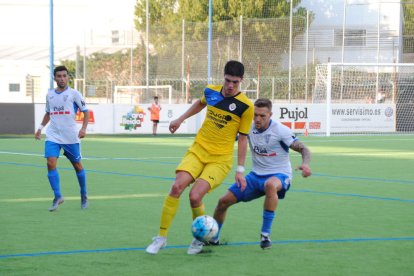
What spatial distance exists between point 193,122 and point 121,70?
15.8 m

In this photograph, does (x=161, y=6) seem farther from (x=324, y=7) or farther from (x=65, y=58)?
(x=65, y=58)

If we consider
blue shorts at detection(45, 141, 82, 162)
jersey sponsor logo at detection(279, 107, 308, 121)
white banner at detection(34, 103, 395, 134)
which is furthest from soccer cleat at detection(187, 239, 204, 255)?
jersey sponsor logo at detection(279, 107, 308, 121)

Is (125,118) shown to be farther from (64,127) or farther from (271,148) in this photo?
(271,148)

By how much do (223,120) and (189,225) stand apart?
6.71 ft

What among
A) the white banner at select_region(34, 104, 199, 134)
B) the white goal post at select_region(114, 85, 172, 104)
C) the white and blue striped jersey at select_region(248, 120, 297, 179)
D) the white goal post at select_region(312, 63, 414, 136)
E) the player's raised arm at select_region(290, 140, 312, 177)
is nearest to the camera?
the player's raised arm at select_region(290, 140, 312, 177)

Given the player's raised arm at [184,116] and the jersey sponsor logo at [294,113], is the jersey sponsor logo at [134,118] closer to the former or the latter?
the jersey sponsor logo at [294,113]

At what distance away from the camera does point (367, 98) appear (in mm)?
37125

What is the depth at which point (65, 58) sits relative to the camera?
66.2 metres

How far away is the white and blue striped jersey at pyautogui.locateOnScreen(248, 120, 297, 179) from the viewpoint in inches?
339

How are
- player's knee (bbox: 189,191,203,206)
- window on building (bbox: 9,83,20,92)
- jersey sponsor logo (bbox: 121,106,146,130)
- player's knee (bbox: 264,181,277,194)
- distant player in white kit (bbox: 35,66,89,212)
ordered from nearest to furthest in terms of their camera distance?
player's knee (bbox: 189,191,203,206) < player's knee (bbox: 264,181,277,194) < distant player in white kit (bbox: 35,66,89,212) < jersey sponsor logo (bbox: 121,106,146,130) < window on building (bbox: 9,83,20,92)

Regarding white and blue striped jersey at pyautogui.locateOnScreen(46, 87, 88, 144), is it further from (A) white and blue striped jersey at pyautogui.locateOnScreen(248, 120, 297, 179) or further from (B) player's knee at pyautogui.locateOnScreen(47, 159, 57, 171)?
(A) white and blue striped jersey at pyautogui.locateOnScreen(248, 120, 297, 179)

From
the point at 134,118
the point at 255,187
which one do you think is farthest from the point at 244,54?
the point at 255,187

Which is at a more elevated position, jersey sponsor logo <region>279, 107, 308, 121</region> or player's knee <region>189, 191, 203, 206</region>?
player's knee <region>189, 191, 203, 206</region>

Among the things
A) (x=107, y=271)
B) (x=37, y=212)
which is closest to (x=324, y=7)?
(x=37, y=212)
